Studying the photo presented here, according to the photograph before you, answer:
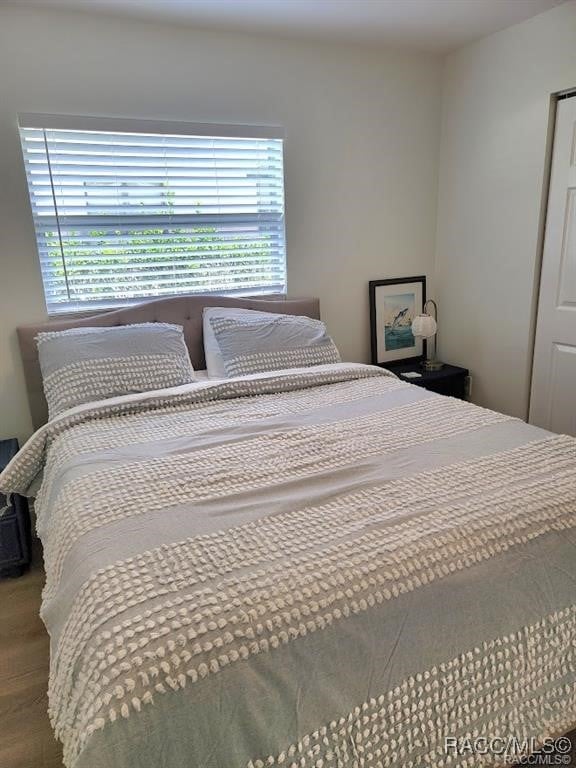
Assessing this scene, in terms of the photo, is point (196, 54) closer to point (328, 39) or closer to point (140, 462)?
point (328, 39)

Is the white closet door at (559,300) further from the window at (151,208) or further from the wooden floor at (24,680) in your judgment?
the wooden floor at (24,680)

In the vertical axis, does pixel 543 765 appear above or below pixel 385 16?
below

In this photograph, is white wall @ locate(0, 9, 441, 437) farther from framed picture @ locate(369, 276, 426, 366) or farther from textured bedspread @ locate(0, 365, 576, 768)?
textured bedspread @ locate(0, 365, 576, 768)

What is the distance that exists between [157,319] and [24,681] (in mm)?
1654

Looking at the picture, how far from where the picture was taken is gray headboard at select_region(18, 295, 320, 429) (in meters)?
2.46

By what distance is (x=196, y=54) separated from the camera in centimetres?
258

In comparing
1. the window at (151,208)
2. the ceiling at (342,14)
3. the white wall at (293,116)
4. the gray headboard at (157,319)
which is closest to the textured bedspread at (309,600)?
the gray headboard at (157,319)

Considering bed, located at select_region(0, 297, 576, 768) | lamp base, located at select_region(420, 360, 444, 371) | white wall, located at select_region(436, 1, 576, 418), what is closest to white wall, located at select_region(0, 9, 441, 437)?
white wall, located at select_region(436, 1, 576, 418)

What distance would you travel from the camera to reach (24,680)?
168cm

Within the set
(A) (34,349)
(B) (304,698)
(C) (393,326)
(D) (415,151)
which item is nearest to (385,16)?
(D) (415,151)

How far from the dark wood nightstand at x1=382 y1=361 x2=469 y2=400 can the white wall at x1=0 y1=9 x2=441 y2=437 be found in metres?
0.29

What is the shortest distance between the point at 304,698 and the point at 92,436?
1198 millimetres

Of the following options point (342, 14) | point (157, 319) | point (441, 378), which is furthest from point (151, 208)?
point (441, 378)

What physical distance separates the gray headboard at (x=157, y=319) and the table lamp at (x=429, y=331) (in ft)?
2.30
